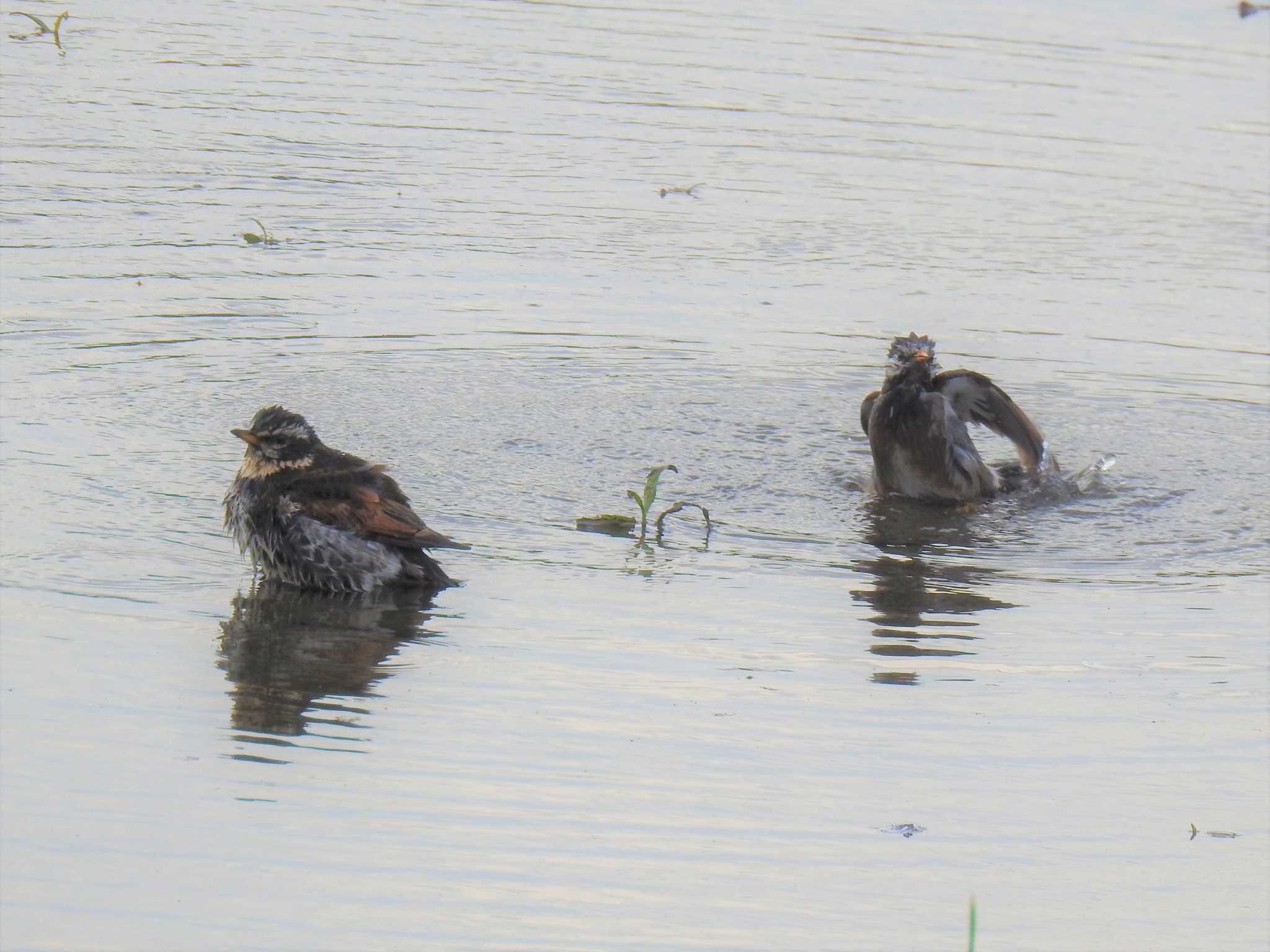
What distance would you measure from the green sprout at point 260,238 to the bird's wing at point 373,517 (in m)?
5.07

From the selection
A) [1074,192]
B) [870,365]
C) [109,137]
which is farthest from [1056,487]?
[109,137]

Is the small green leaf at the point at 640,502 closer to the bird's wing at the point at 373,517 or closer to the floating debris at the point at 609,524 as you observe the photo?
the floating debris at the point at 609,524

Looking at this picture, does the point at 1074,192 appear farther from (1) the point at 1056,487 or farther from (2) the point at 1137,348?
(1) the point at 1056,487

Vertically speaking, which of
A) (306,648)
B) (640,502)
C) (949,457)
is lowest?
(306,648)

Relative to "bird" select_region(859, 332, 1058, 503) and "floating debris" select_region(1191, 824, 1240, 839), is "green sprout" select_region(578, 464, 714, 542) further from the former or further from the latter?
"floating debris" select_region(1191, 824, 1240, 839)

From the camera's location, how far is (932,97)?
18.1m

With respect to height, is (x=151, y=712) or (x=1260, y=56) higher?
(x=1260, y=56)

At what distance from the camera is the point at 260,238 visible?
12.5 m

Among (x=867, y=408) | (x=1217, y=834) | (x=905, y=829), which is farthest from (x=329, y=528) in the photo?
(x=867, y=408)

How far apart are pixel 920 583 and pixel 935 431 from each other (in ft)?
5.79

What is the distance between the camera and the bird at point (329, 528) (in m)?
7.46

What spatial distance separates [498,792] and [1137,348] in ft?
24.9

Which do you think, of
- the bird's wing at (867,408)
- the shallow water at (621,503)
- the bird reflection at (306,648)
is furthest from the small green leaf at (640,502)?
the bird's wing at (867,408)

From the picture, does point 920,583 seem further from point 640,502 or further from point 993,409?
point 993,409
